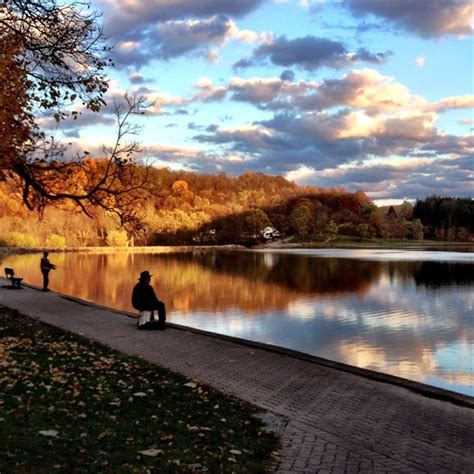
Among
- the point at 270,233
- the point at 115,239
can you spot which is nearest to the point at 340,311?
the point at 115,239

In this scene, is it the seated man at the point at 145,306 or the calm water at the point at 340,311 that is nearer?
the seated man at the point at 145,306

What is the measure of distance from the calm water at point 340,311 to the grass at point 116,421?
21.6 feet

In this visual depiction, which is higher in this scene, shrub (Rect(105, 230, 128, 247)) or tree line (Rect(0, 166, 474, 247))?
tree line (Rect(0, 166, 474, 247))

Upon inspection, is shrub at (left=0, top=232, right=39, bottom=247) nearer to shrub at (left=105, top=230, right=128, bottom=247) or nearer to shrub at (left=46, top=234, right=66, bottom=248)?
shrub at (left=46, top=234, right=66, bottom=248)

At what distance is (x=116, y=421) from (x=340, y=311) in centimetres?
1708

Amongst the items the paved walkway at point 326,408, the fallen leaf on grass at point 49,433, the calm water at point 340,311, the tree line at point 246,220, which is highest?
the tree line at point 246,220

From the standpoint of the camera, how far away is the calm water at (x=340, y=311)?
14.5 meters

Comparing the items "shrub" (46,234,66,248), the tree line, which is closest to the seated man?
the tree line

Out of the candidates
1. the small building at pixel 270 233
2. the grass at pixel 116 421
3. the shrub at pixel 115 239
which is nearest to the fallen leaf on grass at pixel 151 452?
the grass at pixel 116 421

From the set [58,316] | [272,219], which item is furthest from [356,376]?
[272,219]

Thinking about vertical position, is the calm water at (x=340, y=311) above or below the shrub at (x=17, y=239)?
below

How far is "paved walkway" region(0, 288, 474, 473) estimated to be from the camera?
19.0ft

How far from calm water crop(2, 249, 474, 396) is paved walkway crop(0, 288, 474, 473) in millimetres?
3637

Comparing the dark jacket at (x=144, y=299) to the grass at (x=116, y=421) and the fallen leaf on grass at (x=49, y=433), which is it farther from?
the fallen leaf on grass at (x=49, y=433)
